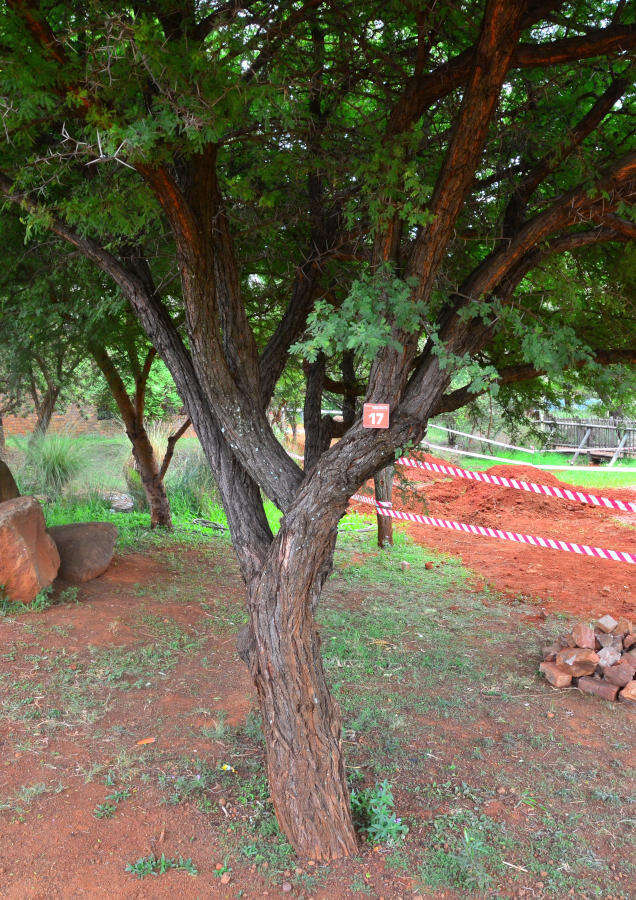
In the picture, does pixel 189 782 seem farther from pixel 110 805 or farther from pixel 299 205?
pixel 299 205

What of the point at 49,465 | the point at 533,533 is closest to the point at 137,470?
the point at 49,465

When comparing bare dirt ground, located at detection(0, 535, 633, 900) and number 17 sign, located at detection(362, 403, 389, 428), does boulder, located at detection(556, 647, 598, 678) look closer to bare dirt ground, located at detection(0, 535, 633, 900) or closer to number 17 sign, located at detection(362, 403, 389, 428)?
bare dirt ground, located at detection(0, 535, 633, 900)

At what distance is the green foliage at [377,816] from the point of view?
2.92 meters

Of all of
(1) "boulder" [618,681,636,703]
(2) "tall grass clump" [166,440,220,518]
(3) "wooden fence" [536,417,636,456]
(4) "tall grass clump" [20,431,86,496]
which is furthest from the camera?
(3) "wooden fence" [536,417,636,456]

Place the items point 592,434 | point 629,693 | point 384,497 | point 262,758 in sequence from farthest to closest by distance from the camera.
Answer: point 592,434 → point 384,497 → point 629,693 → point 262,758

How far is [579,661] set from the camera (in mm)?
4703

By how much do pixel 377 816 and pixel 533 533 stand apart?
8.14m

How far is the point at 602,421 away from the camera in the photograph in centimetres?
1888

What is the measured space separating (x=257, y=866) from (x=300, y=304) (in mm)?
3357

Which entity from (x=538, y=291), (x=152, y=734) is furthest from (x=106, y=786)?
(x=538, y=291)

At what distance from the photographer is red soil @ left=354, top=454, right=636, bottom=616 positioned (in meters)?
7.24

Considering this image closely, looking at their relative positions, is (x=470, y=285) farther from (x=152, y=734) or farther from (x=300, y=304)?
(x=152, y=734)

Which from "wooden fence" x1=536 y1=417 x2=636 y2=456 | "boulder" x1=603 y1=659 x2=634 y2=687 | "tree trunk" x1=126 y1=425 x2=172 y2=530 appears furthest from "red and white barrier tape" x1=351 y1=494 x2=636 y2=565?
"wooden fence" x1=536 y1=417 x2=636 y2=456

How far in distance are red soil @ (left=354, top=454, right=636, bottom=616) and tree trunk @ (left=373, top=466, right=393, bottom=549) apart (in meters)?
0.29
